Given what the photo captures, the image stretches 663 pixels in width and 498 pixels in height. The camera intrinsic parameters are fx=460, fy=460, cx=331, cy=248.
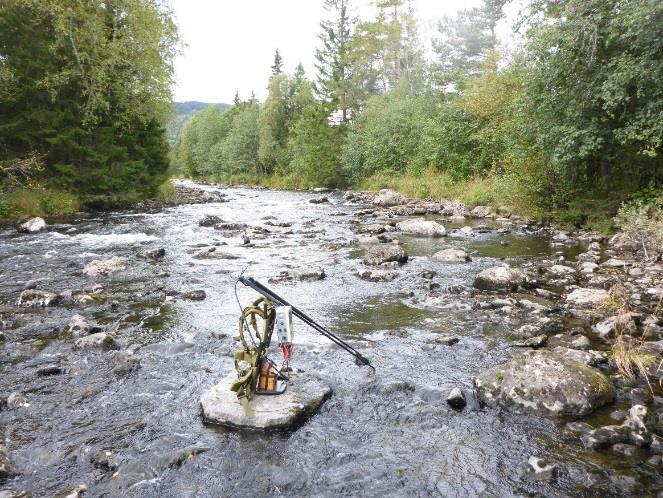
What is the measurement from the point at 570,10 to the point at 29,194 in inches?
993

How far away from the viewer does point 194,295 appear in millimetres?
10953

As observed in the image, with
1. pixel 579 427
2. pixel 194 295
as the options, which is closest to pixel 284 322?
pixel 579 427

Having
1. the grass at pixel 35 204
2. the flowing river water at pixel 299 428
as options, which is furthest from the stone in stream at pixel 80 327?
the grass at pixel 35 204

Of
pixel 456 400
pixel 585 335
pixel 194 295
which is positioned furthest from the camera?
pixel 194 295

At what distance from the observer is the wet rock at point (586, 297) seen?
9148mm

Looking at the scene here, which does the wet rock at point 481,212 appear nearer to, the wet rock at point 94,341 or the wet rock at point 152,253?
the wet rock at point 152,253

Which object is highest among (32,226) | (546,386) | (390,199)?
(390,199)

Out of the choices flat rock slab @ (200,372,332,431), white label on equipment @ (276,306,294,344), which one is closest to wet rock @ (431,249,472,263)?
flat rock slab @ (200,372,332,431)

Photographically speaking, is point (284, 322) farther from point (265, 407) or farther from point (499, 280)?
point (499, 280)

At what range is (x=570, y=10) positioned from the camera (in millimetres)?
13328

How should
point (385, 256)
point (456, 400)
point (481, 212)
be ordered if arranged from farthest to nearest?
point (481, 212) → point (385, 256) → point (456, 400)

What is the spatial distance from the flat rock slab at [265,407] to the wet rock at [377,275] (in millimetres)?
6250

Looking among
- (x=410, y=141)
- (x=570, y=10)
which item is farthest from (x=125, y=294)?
(x=410, y=141)

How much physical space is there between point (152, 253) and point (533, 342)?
12239 millimetres
